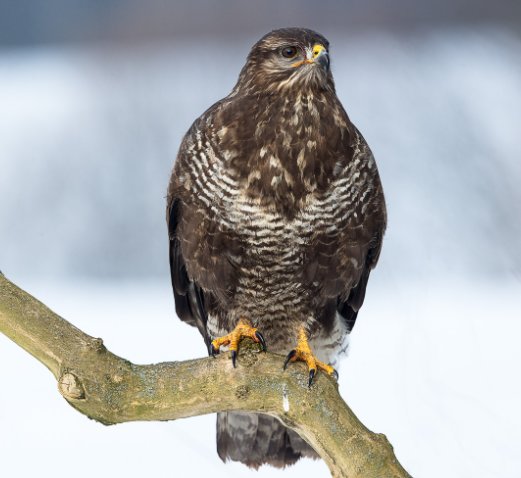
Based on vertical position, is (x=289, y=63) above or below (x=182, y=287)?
above

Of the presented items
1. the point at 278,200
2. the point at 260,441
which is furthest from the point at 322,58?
the point at 260,441

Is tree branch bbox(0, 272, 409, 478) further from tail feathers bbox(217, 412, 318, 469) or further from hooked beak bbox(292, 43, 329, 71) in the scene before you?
hooked beak bbox(292, 43, 329, 71)

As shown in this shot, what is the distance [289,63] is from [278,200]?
1.36ft

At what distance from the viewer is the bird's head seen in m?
2.65

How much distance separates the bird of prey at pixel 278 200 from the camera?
2662mm

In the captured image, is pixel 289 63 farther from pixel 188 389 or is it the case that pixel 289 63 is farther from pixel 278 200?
pixel 188 389

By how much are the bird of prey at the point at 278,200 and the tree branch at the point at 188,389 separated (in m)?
0.10

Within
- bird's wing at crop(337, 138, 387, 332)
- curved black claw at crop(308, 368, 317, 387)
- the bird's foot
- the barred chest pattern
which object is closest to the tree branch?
curved black claw at crop(308, 368, 317, 387)

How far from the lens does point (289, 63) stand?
2.68 m

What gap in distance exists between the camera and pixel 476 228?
14.4 feet

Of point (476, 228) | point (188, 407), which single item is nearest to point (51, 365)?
point (188, 407)

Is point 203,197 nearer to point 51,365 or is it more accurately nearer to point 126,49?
point 51,365

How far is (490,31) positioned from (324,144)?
204cm

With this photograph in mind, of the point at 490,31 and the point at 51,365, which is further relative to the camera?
the point at 490,31
